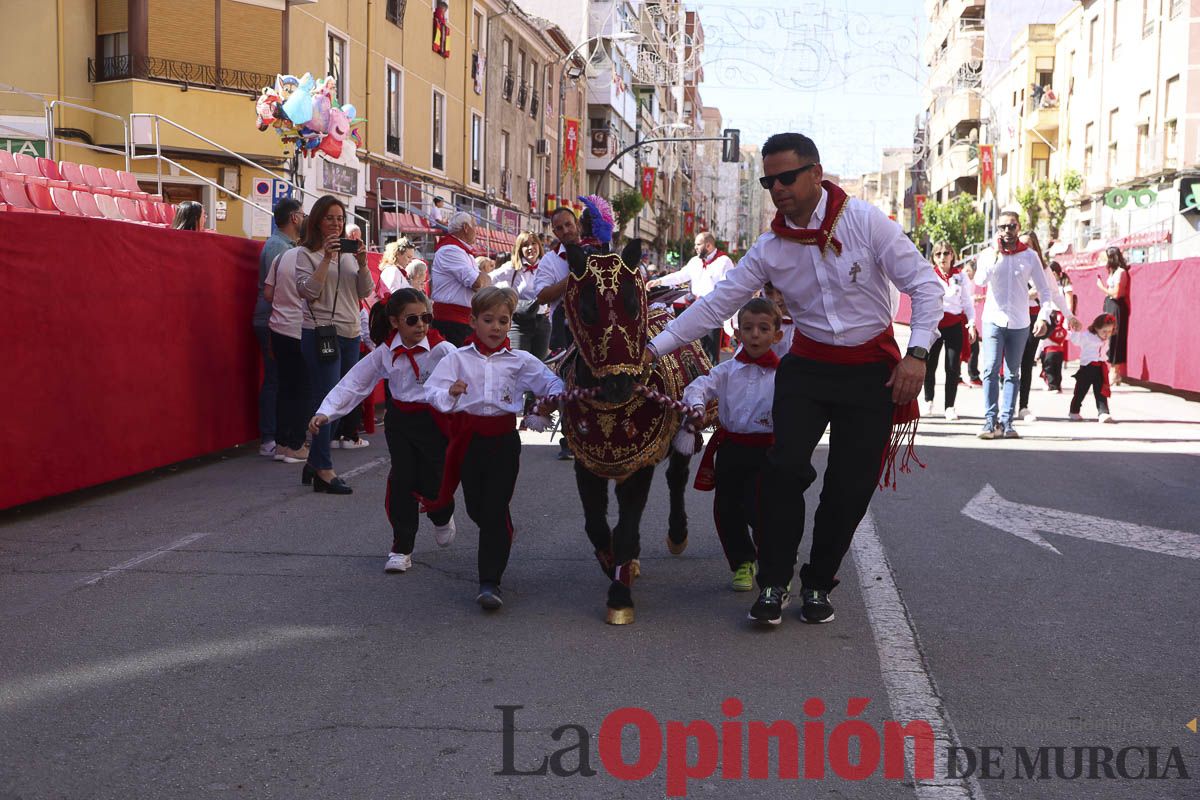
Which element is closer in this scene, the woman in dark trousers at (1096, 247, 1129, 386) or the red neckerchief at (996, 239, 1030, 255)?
the red neckerchief at (996, 239, 1030, 255)

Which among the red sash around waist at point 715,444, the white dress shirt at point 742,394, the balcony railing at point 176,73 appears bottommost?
the red sash around waist at point 715,444

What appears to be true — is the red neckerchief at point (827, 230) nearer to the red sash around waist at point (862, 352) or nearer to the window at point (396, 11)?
the red sash around waist at point (862, 352)

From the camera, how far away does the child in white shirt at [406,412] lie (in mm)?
6520

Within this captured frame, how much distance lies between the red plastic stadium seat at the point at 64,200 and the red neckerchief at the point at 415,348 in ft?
22.8

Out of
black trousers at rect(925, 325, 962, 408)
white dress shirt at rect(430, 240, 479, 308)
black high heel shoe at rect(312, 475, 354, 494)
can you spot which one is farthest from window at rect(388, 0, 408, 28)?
black high heel shoe at rect(312, 475, 354, 494)

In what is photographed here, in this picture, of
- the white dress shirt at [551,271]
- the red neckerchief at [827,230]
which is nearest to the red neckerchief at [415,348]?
the white dress shirt at [551,271]

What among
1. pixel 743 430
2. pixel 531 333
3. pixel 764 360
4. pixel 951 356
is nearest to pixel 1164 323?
pixel 951 356

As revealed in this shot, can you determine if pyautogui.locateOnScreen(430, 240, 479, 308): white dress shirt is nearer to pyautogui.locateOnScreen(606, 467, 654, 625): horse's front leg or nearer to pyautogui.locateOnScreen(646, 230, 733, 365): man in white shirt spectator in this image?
pyautogui.locateOnScreen(646, 230, 733, 365): man in white shirt spectator

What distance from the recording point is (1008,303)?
11875 millimetres

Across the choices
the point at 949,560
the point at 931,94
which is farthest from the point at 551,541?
the point at 931,94

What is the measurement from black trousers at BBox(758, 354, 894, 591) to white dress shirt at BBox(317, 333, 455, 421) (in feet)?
6.55

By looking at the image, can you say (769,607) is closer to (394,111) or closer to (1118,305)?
(1118,305)

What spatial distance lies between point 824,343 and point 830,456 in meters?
0.51

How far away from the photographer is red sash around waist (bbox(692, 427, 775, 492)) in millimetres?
5875
